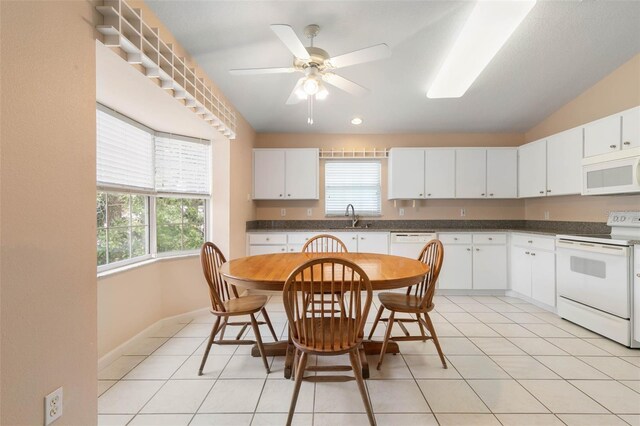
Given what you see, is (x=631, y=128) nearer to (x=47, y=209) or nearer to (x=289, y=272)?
(x=289, y=272)

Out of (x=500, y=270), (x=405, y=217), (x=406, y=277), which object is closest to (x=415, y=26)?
(x=406, y=277)

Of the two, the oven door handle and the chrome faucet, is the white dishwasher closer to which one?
the chrome faucet

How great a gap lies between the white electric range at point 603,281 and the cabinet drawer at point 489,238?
0.80 metres

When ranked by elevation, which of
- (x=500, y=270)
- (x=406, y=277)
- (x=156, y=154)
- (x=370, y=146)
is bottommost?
(x=500, y=270)

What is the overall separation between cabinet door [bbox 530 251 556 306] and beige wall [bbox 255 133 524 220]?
46.1 inches

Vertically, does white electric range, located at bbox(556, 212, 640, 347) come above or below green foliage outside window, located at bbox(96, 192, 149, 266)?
below

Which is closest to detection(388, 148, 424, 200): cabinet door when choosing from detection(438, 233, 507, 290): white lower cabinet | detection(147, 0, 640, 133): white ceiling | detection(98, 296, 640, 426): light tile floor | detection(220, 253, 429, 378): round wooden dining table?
detection(147, 0, 640, 133): white ceiling

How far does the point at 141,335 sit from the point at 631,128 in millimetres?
5015

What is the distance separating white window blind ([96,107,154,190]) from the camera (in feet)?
7.29

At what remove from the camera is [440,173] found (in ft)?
13.7

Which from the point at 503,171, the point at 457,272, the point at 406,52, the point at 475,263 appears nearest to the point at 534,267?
the point at 475,263

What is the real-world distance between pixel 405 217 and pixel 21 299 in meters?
4.25

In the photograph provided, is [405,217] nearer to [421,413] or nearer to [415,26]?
[415,26]

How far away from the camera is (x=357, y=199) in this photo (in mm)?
4480
